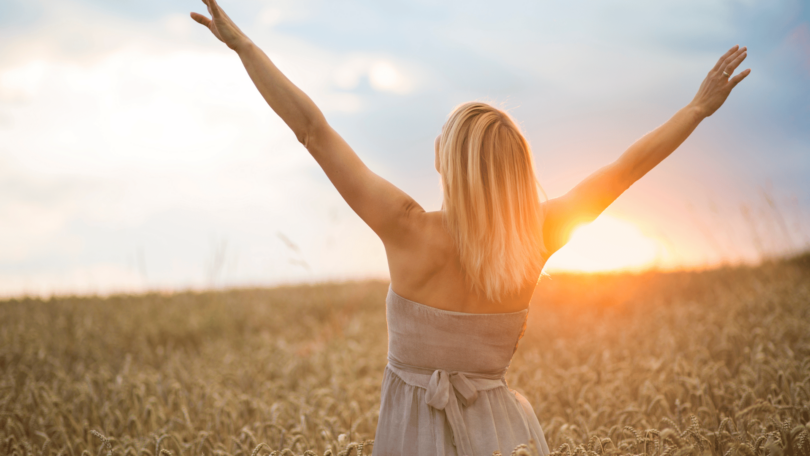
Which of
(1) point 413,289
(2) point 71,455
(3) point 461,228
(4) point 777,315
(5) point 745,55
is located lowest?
(2) point 71,455

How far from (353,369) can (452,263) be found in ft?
12.6

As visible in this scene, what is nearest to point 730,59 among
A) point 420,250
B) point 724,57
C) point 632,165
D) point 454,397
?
point 724,57

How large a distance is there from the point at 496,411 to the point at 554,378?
111 inches

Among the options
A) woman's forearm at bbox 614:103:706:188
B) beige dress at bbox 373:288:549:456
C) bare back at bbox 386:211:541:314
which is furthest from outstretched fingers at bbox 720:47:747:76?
beige dress at bbox 373:288:549:456

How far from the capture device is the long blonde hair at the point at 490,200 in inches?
78.8

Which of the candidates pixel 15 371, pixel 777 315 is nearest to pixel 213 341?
pixel 15 371

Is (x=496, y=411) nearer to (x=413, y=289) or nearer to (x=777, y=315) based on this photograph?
(x=413, y=289)

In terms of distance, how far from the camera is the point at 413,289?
80.5 inches

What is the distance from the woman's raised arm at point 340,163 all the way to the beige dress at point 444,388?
41cm

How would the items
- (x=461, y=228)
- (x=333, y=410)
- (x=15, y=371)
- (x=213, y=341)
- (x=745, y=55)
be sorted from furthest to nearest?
(x=213, y=341) < (x=15, y=371) < (x=333, y=410) < (x=745, y=55) < (x=461, y=228)

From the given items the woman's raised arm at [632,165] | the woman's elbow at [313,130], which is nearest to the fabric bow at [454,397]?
the woman's raised arm at [632,165]

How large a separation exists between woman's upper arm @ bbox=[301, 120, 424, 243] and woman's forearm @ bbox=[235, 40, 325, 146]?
0.12 ft

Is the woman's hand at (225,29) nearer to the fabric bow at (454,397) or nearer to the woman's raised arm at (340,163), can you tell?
the woman's raised arm at (340,163)

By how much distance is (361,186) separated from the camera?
74.1 inches
